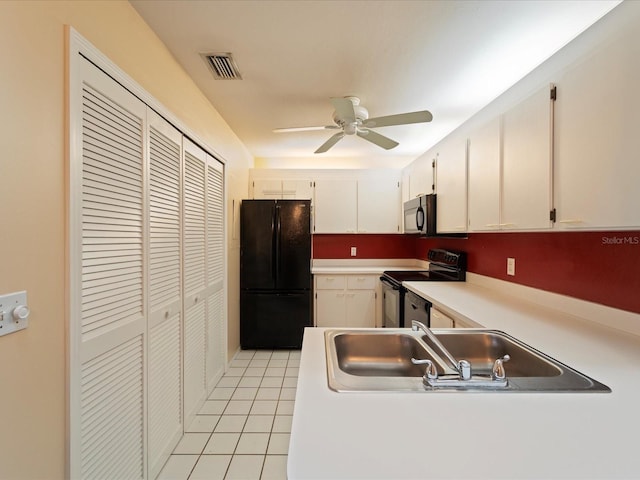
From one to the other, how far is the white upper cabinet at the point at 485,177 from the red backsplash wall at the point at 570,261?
14.0 inches

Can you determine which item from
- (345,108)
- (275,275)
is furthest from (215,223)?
(345,108)

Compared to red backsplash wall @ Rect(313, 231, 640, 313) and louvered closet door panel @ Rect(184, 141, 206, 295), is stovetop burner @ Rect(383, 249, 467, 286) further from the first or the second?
louvered closet door panel @ Rect(184, 141, 206, 295)

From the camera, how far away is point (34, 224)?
Result: 0.92m

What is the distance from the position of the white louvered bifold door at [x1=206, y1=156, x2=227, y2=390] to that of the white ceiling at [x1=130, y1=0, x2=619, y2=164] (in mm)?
705

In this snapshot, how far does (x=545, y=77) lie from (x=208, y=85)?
2187 millimetres

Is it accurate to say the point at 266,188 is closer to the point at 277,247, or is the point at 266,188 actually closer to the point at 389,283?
the point at 277,247

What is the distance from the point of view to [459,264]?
2.88m

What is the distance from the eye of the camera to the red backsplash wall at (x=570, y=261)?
1398mm

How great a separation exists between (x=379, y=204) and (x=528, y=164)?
237 centimetres


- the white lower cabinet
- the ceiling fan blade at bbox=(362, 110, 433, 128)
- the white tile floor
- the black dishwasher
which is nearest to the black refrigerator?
the white lower cabinet

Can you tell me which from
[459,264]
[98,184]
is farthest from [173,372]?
[459,264]

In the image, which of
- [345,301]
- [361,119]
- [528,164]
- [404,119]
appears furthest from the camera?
[345,301]

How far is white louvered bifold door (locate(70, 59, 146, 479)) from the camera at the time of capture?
3.52 ft

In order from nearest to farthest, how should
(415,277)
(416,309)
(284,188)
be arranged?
(416,309), (415,277), (284,188)
